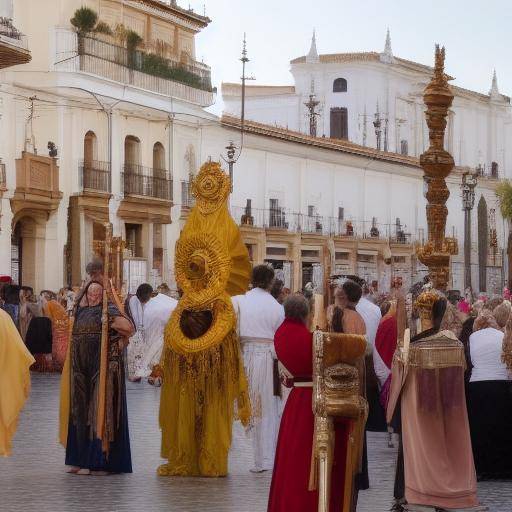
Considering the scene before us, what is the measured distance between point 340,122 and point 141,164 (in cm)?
2448

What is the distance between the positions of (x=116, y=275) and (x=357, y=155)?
153 feet

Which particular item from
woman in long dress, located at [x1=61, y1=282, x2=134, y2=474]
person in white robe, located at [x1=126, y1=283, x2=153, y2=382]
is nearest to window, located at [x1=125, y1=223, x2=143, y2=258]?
person in white robe, located at [x1=126, y1=283, x2=153, y2=382]

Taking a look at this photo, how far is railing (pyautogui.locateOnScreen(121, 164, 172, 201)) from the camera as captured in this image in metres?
44.4

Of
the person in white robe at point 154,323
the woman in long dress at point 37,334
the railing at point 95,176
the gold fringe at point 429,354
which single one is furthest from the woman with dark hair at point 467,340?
the railing at point 95,176

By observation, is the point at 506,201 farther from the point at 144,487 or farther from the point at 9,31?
the point at 144,487

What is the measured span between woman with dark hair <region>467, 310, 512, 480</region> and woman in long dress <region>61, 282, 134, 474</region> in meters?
3.12

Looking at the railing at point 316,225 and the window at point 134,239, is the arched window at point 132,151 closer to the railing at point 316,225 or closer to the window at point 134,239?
the window at point 134,239

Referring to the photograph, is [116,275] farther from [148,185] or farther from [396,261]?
[396,261]

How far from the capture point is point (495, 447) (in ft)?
47.1

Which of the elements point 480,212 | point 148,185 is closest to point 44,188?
point 148,185

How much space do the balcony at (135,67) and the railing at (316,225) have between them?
4920mm

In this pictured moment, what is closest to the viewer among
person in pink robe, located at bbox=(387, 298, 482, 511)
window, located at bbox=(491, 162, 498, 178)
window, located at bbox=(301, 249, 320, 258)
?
person in pink robe, located at bbox=(387, 298, 482, 511)

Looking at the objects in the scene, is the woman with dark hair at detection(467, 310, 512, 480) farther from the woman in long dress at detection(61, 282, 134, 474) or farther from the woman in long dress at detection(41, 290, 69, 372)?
the woman in long dress at detection(41, 290, 69, 372)

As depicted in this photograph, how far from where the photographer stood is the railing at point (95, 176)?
1663 inches
